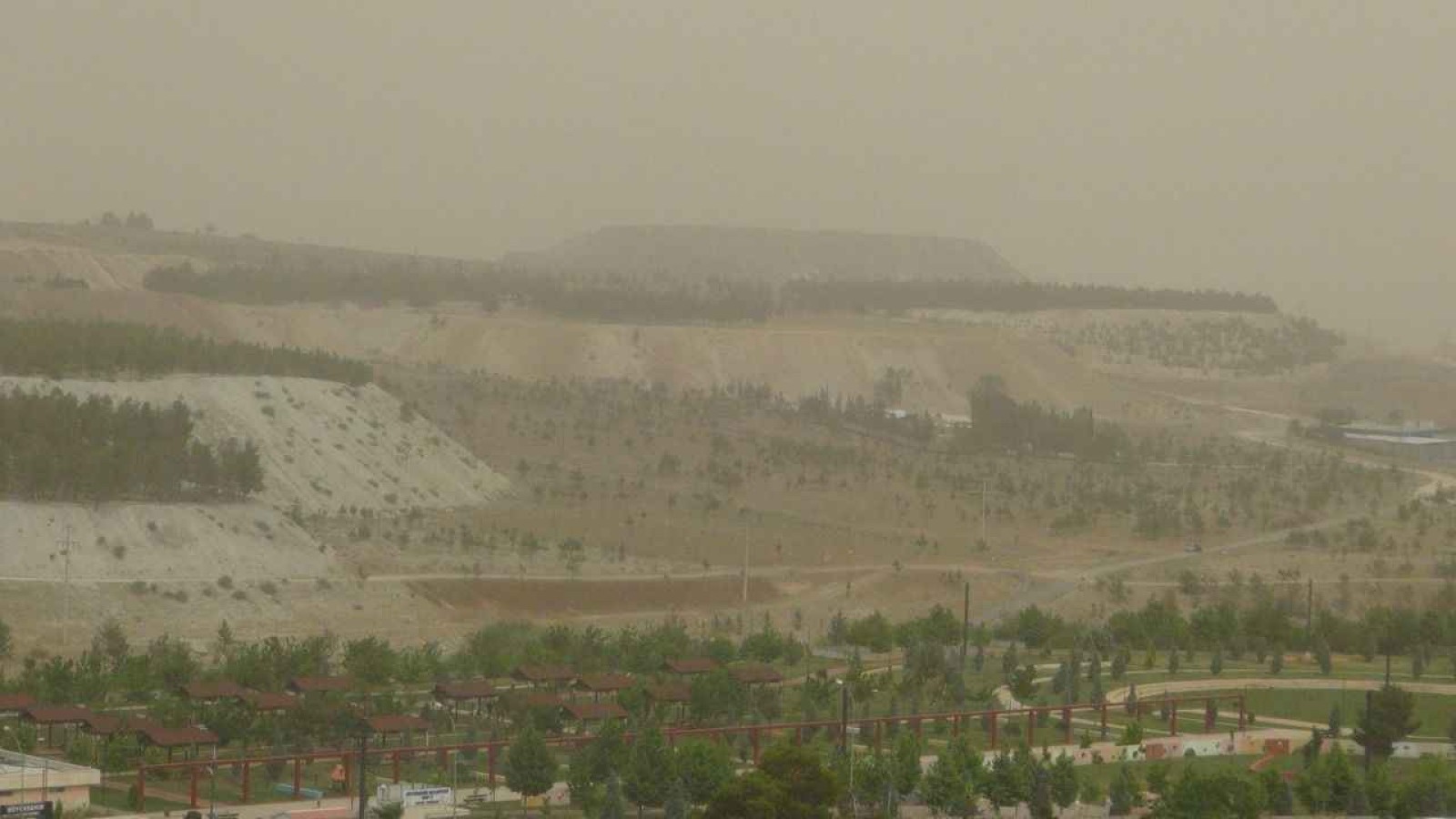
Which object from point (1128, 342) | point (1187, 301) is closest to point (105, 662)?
point (1128, 342)

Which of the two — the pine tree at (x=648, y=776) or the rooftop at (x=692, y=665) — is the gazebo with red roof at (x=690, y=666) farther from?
the pine tree at (x=648, y=776)

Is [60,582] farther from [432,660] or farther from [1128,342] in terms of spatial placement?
[1128,342]

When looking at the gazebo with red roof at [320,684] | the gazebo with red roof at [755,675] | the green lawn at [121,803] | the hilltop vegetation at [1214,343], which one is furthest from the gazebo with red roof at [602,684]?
the hilltop vegetation at [1214,343]

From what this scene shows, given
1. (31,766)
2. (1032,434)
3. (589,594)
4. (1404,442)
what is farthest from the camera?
(1404,442)

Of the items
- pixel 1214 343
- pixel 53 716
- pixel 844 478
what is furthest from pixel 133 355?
pixel 1214 343

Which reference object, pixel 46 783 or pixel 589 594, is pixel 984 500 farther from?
pixel 46 783
